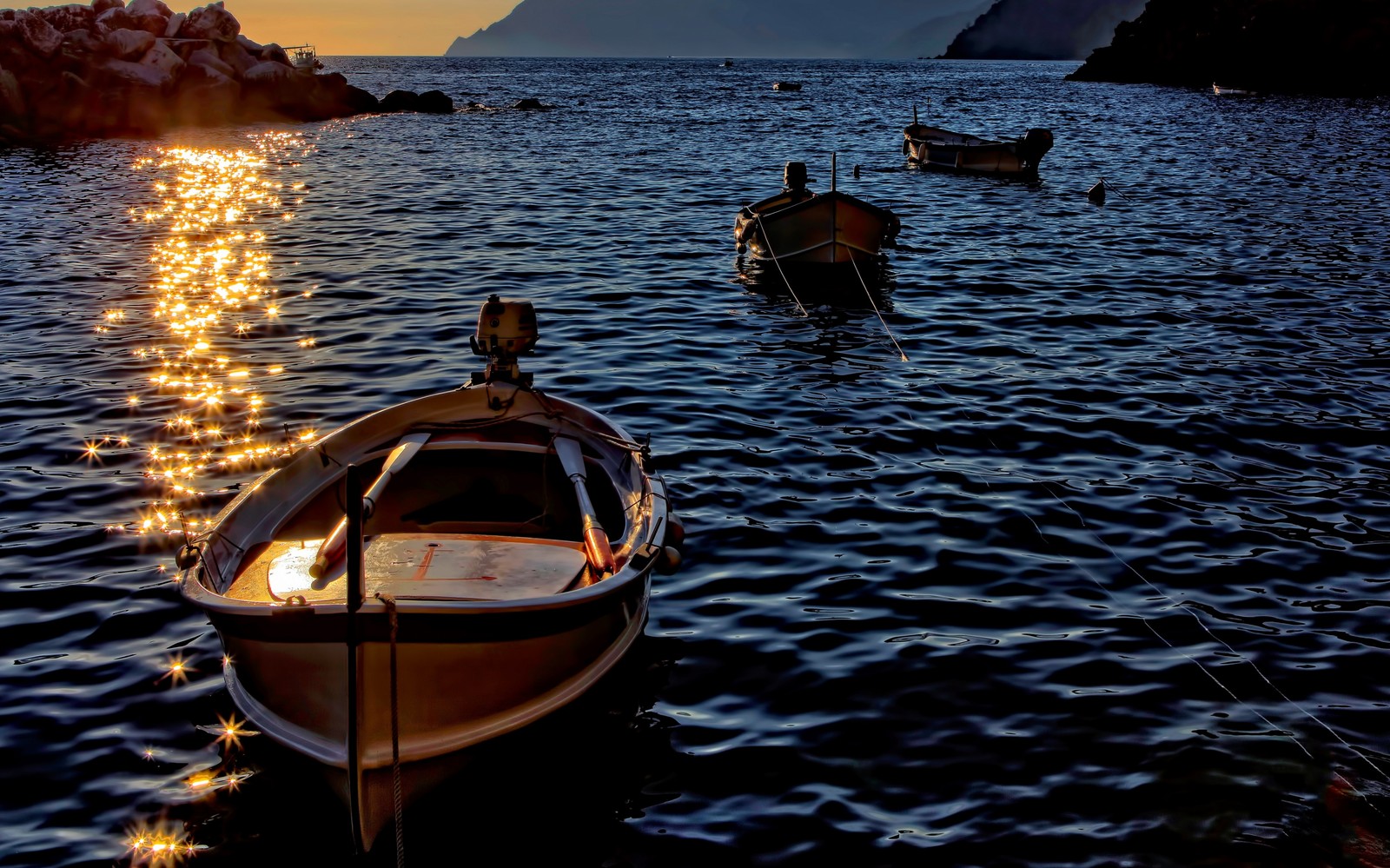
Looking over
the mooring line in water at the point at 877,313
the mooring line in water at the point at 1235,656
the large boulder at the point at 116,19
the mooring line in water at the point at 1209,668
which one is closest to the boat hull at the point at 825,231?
the mooring line in water at the point at 877,313

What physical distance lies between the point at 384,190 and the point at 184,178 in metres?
8.92

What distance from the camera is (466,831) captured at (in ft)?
20.7

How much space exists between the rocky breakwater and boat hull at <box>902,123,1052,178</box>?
4304 centimetres

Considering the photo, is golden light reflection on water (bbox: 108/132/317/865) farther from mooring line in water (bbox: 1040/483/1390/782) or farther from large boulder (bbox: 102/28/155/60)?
large boulder (bbox: 102/28/155/60)

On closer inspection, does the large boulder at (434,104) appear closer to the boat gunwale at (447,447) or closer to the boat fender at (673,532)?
the boat gunwale at (447,447)

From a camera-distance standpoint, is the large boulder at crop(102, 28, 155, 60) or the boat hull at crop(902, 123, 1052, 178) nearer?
the boat hull at crop(902, 123, 1052, 178)

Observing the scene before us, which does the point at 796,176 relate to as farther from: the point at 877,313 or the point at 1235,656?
the point at 1235,656

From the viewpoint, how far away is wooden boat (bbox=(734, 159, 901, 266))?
21.2 metres

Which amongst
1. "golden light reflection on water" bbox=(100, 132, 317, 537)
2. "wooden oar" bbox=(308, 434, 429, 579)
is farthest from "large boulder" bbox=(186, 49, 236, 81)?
Result: "wooden oar" bbox=(308, 434, 429, 579)

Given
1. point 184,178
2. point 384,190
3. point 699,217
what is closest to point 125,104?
point 184,178

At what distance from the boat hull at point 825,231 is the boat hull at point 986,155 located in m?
17.1

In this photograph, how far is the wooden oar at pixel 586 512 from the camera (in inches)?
290

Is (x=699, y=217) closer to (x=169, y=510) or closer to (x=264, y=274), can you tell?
(x=264, y=274)

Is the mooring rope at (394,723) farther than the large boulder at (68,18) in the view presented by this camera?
No
